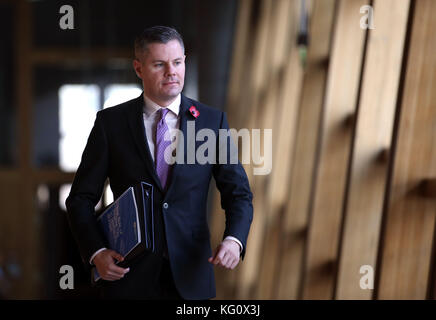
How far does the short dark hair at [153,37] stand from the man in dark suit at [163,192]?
0.14 feet

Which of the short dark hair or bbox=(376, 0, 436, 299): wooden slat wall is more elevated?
the short dark hair

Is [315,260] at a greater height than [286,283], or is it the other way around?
[315,260]

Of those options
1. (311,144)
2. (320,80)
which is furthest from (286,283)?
(320,80)

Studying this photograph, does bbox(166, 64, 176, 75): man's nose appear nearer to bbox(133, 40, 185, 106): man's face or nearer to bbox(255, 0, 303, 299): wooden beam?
bbox(133, 40, 185, 106): man's face

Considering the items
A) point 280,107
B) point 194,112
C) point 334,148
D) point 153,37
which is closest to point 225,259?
point 194,112

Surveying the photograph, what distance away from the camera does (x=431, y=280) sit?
1649mm

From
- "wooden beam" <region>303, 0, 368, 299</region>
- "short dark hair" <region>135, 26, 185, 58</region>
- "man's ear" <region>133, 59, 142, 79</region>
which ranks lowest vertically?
"wooden beam" <region>303, 0, 368, 299</region>

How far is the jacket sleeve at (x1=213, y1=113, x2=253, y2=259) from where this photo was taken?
0.84 metres

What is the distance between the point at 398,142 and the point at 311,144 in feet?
4.87

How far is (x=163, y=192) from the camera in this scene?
831 mm

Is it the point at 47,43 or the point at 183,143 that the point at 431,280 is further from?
the point at 47,43

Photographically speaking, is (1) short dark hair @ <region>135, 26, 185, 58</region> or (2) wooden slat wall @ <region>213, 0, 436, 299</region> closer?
(1) short dark hair @ <region>135, 26, 185, 58</region>

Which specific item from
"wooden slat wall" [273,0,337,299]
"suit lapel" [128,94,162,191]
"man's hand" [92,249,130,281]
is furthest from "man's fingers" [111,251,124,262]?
"wooden slat wall" [273,0,337,299]

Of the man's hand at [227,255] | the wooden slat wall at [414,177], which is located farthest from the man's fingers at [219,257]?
the wooden slat wall at [414,177]
